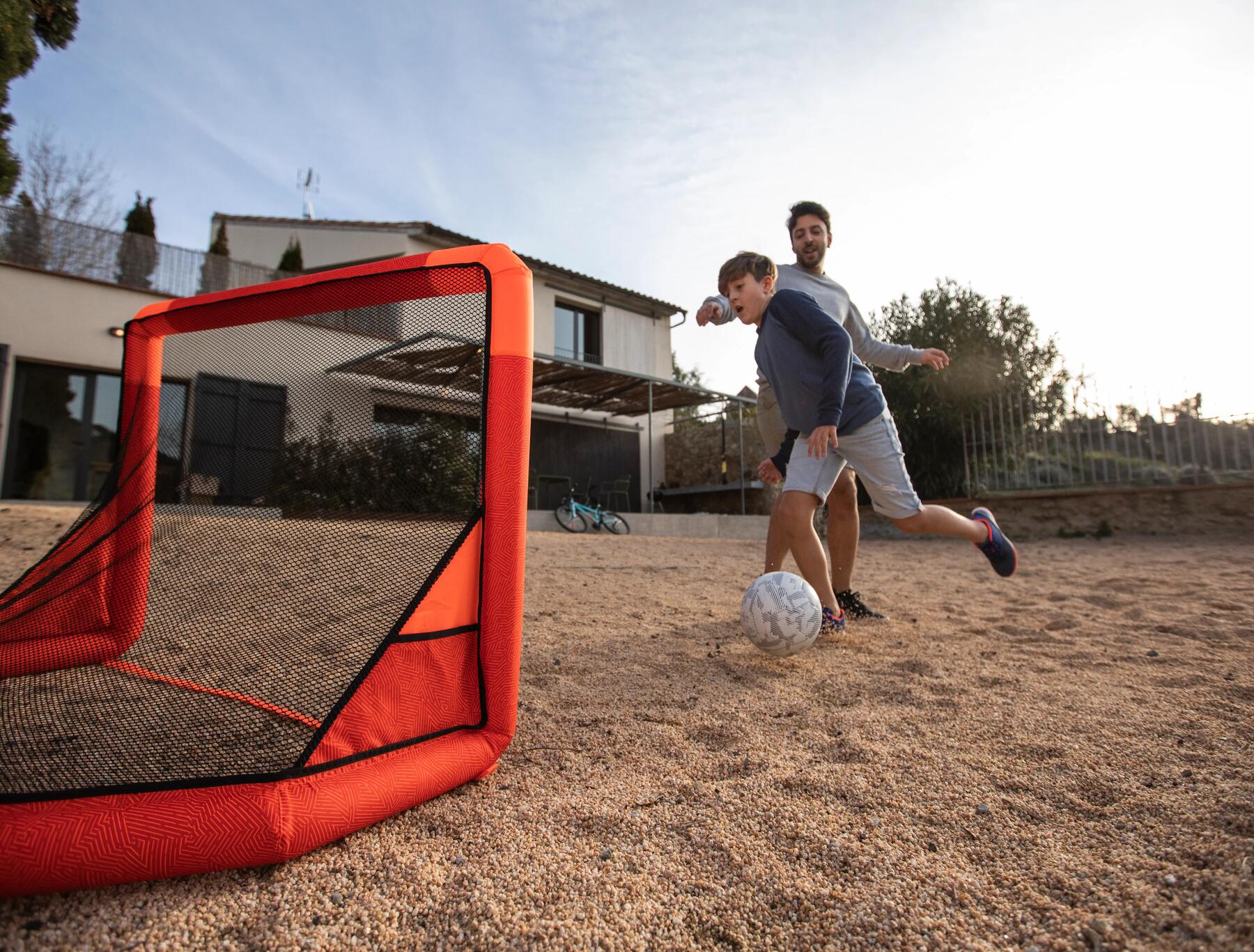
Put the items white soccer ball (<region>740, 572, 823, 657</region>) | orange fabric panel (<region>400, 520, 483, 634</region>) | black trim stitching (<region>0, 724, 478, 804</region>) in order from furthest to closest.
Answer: white soccer ball (<region>740, 572, 823, 657</region>)
orange fabric panel (<region>400, 520, 483, 634</region>)
black trim stitching (<region>0, 724, 478, 804</region>)

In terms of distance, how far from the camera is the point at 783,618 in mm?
2455

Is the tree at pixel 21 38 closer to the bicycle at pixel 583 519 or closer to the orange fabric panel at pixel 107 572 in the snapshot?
the orange fabric panel at pixel 107 572

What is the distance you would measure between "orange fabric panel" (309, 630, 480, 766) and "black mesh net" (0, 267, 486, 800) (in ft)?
0.43

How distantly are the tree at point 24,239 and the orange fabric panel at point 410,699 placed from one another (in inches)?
459

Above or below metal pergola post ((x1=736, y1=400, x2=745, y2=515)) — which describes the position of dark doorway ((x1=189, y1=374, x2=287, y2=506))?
below

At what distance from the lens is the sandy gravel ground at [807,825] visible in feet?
3.38

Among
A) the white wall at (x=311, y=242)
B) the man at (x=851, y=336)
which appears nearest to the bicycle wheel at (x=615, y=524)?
the white wall at (x=311, y=242)

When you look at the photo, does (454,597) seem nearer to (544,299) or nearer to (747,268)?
(747,268)

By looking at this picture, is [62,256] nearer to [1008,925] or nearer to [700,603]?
[700,603]

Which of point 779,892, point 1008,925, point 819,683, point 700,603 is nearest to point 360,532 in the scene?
point 779,892

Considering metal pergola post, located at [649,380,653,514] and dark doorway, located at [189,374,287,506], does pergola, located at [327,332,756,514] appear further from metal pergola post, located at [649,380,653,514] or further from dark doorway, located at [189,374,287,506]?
dark doorway, located at [189,374,287,506]

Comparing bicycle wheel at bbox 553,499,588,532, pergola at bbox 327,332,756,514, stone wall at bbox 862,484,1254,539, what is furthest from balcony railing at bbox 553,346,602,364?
stone wall at bbox 862,484,1254,539

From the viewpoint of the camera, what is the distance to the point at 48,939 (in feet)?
3.26

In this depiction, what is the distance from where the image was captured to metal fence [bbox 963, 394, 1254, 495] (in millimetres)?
7582
